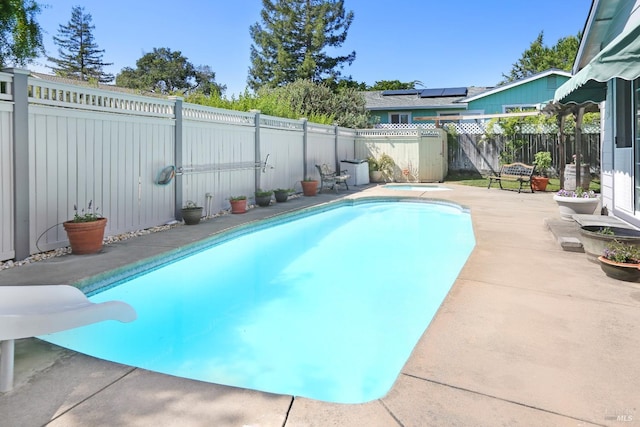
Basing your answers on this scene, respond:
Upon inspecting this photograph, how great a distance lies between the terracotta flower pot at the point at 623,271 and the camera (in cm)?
369

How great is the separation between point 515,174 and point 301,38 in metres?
18.3

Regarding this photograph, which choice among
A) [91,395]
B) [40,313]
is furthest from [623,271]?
[40,313]

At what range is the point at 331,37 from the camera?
2728 cm

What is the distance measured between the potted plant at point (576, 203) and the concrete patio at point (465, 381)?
9.73 feet

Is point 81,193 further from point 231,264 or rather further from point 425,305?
point 425,305

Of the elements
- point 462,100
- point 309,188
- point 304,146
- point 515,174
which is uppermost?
point 462,100

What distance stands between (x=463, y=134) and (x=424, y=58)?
686 inches

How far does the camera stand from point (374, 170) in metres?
15.5

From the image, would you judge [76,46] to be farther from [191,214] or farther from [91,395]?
[91,395]

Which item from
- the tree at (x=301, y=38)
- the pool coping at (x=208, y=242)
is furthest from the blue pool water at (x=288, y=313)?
the tree at (x=301, y=38)

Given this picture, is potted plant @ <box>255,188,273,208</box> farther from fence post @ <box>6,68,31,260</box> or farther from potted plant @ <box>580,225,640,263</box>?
potted plant @ <box>580,225,640,263</box>

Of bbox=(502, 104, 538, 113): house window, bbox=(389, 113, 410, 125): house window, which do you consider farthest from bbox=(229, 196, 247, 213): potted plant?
bbox=(502, 104, 538, 113): house window

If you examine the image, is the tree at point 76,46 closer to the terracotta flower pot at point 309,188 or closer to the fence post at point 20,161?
the terracotta flower pot at point 309,188

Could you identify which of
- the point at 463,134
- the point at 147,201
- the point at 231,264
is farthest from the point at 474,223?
the point at 463,134
